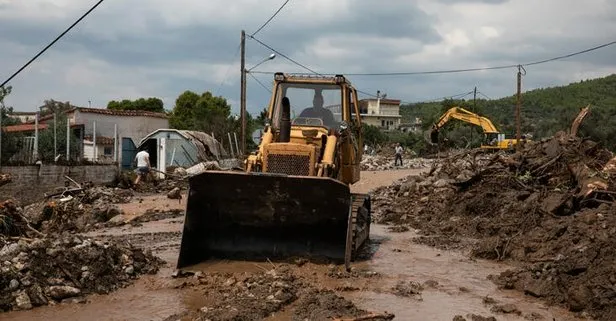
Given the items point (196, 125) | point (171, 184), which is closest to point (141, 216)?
point (171, 184)

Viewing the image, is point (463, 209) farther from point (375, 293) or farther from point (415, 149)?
point (415, 149)

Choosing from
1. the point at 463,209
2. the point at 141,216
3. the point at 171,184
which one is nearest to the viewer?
the point at 463,209

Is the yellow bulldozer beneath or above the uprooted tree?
beneath

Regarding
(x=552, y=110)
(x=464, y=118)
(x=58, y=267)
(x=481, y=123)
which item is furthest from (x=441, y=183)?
(x=552, y=110)

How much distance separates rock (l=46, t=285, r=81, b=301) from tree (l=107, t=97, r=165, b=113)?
57392 mm

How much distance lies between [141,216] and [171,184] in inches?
321

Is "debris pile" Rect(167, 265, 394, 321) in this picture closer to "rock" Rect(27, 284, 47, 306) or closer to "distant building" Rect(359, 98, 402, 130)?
"rock" Rect(27, 284, 47, 306)

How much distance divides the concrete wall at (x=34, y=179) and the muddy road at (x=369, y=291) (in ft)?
27.5

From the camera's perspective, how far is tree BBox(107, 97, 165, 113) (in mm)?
63344

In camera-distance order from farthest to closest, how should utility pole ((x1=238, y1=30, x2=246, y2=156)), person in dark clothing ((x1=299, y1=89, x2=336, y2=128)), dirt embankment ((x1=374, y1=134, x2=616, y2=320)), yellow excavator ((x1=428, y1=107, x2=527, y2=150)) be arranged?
yellow excavator ((x1=428, y1=107, x2=527, y2=150)) → utility pole ((x1=238, y1=30, x2=246, y2=156)) → person in dark clothing ((x1=299, y1=89, x2=336, y2=128)) → dirt embankment ((x1=374, y1=134, x2=616, y2=320))

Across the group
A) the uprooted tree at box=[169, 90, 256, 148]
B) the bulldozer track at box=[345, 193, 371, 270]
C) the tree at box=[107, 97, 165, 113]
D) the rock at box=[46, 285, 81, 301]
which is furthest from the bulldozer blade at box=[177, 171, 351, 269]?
the tree at box=[107, 97, 165, 113]

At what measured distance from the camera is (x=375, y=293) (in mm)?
8141

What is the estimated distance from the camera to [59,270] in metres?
7.83

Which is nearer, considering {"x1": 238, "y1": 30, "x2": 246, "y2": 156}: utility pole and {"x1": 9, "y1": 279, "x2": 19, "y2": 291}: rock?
{"x1": 9, "y1": 279, "x2": 19, "y2": 291}: rock
